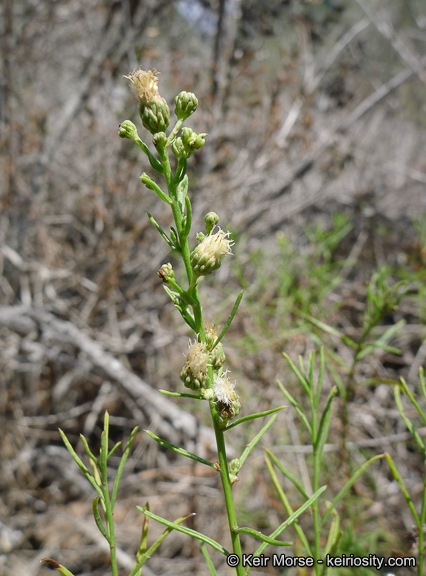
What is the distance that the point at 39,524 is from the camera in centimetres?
272

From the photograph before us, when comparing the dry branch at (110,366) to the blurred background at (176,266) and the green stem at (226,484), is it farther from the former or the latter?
the green stem at (226,484)

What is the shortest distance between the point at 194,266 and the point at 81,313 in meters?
2.74

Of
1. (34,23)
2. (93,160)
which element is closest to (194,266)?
(93,160)

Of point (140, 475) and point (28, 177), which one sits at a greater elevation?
point (28, 177)

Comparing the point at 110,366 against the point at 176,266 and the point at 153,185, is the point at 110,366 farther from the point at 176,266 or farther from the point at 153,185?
the point at 153,185

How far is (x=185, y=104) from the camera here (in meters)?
0.79

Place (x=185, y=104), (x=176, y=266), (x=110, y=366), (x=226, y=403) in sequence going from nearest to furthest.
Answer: (x=226, y=403), (x=185, y=104), (x=110, y=366), (x=176, y=266)

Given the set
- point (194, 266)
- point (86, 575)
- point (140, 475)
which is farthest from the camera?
point (140, 475)

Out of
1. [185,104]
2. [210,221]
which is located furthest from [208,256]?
[185,104]

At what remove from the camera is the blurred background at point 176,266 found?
2.56m

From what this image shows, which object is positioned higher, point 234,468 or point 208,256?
point 208,256

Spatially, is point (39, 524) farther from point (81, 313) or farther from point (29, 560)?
point (81, 313)

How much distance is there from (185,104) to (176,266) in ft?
9.37

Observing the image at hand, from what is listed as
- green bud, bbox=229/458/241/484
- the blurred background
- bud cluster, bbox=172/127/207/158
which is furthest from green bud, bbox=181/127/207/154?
the blurred background
